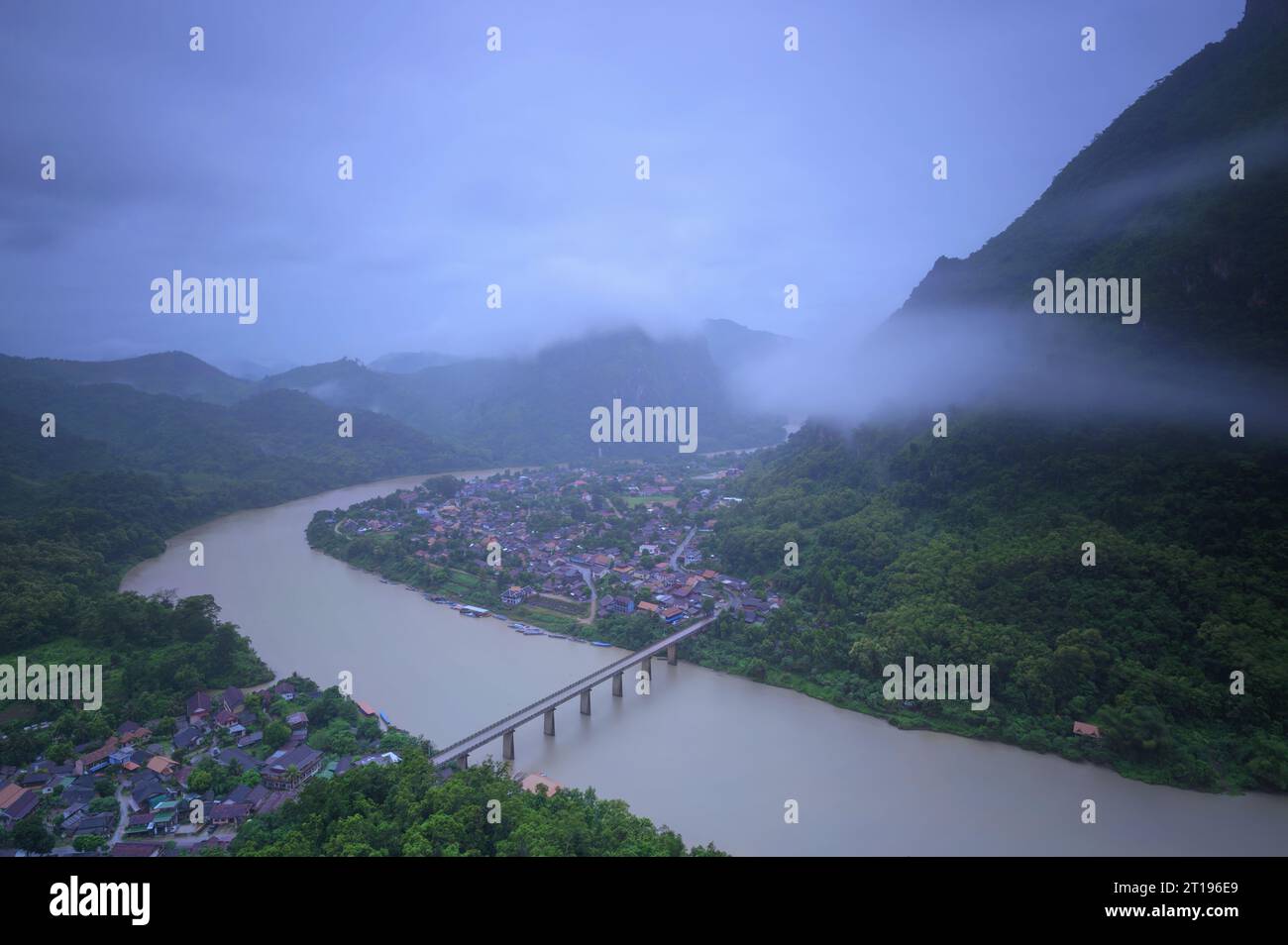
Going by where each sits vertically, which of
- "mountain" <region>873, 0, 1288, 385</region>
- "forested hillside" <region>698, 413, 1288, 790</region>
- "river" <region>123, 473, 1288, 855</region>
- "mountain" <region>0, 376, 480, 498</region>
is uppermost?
"mountain" <region>873, 0, 1288, 385</region>

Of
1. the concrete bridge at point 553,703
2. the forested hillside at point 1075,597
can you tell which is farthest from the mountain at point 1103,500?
the concrete bridge at point 553,703

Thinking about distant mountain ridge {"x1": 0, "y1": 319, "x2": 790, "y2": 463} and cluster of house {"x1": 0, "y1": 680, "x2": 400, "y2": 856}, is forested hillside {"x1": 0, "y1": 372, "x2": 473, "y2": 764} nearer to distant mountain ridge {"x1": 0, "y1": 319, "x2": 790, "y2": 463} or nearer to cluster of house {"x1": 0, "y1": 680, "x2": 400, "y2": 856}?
cluster of house {"x1": 0, "y1": 680, "x2": 400, "y2": 856}

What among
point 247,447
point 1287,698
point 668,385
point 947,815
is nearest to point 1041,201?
point 1287,698

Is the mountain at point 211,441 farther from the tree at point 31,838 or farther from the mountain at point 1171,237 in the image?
the mountain at point 1171,237

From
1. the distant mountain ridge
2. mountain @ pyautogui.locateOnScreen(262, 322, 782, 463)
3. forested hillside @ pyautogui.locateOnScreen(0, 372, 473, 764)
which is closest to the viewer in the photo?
forested hillside @ pyautogui.locateOnScreen(0, 372, 473, 764)

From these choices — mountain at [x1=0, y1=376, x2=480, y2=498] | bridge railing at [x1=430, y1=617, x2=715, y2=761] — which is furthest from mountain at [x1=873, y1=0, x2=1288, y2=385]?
mountain at [x1=0, y1=376, x2=480, y2=498]
